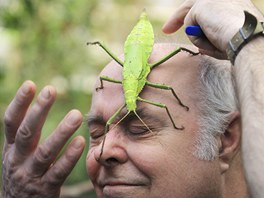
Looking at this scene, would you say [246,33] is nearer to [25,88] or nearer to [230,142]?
[230,142]

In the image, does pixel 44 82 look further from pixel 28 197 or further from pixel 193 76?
pixel 193 76

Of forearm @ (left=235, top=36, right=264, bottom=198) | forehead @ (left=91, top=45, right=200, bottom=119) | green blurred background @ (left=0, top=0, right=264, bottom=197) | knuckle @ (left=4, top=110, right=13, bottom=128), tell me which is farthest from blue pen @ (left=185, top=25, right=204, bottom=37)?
green blurred background @ (left=0, top=0, right=264, bottom=197)

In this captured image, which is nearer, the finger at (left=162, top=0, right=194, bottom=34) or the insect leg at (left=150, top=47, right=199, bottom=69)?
the insect leg at (left=150, top=47, right=199, bottom=69)

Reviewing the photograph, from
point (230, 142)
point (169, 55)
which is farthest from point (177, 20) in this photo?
point (230, 142)

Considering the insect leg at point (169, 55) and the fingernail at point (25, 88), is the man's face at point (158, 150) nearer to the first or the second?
the insect leg at point (169, 55)

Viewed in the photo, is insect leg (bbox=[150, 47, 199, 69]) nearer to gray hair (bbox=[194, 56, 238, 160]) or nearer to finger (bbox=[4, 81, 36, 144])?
gray hair (bbox=[194, 56, 238, 160])
